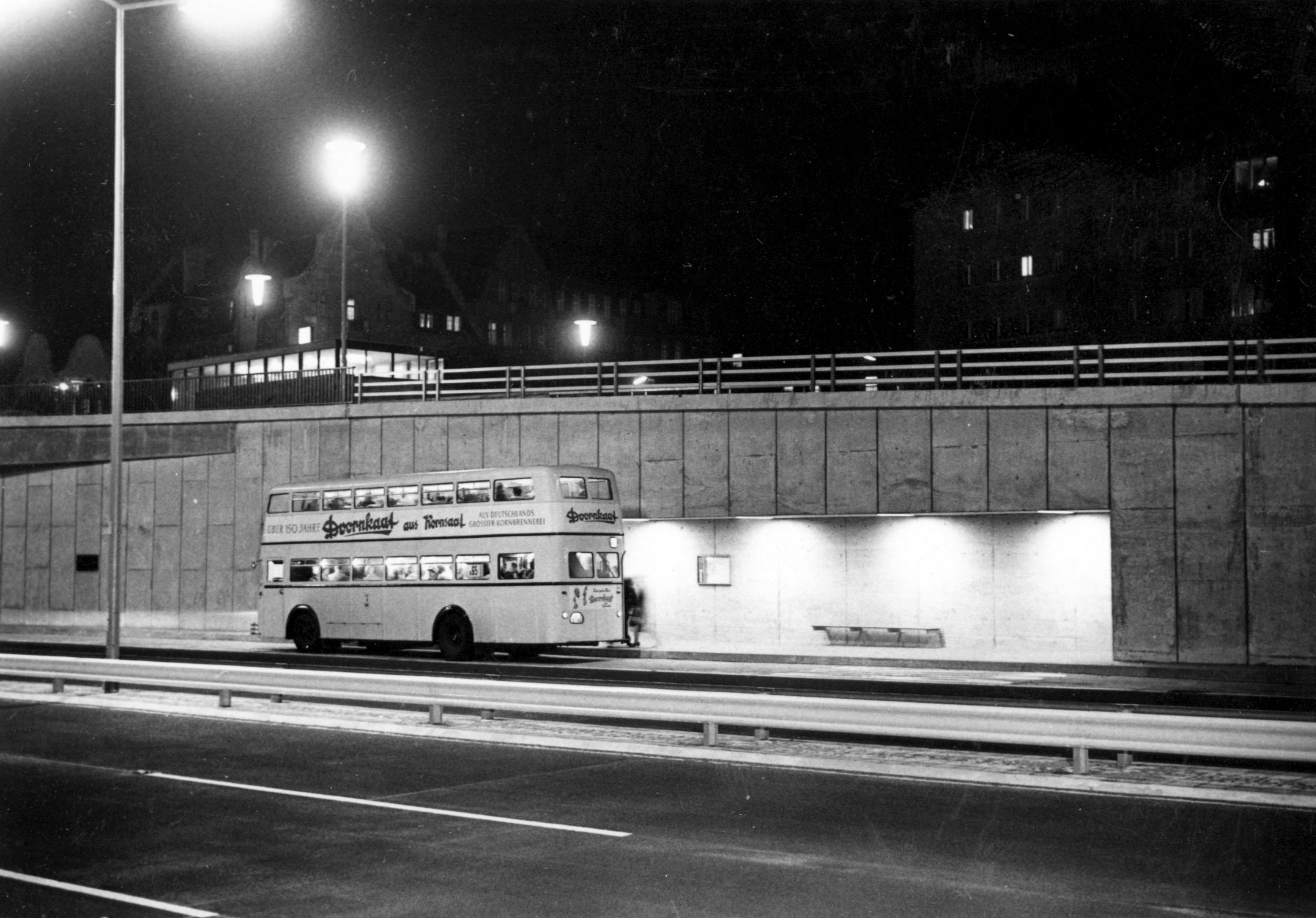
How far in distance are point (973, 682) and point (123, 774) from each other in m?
13.6

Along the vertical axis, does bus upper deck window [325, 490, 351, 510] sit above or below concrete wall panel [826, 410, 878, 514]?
below

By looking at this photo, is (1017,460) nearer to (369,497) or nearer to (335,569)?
(369,497)

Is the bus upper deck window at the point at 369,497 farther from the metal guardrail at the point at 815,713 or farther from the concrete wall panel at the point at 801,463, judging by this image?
the metal guardrail at the point at 815,713

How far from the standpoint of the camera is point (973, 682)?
2158cm

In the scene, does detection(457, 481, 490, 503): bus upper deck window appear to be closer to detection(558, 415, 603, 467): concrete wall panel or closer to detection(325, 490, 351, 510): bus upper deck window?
detection(325, 490, 351, 510): bus upper deck window

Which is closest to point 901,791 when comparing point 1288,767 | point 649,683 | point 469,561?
point 1288,767

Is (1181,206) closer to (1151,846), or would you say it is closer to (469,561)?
(469,561)

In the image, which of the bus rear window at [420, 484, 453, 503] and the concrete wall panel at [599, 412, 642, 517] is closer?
the bus rear window at [420, 484, 453, 503]

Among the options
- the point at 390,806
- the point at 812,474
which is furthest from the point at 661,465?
the point at 390,806

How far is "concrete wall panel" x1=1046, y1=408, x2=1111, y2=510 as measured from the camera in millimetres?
27203

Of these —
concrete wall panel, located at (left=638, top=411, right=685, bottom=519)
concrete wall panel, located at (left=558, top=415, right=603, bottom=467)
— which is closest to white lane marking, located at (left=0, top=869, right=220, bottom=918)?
concrete wall panel, located at (left=638, top=411, right=685, bottom=519)

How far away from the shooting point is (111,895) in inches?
324

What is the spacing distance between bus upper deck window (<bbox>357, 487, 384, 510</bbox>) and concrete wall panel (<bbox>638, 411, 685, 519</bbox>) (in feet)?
20.7

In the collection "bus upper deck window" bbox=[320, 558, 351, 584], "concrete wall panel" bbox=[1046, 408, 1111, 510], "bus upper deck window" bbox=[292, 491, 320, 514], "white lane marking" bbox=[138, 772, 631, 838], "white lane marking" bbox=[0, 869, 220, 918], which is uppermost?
"concrete wall panel" bbox=[1046, 408, 1111, 510]
